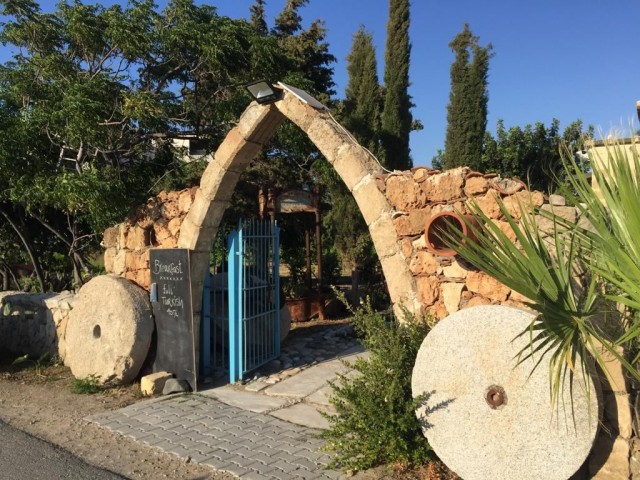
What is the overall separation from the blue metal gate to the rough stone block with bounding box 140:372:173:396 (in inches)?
29.3

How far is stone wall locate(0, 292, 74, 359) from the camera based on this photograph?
7.04 metres

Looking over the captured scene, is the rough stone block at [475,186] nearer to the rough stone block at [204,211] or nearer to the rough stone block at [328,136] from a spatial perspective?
the rough stone block at [328,136]

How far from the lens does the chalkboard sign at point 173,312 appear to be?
224 inches

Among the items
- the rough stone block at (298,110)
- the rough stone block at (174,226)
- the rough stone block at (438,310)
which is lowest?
the rough stone block at (438,310)

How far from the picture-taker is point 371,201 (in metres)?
4.26

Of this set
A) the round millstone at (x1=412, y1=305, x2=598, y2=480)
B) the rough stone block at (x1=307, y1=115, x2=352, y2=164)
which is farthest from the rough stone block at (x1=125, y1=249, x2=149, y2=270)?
the round millstone at (x1=412, y1=305, x2=598, y2=480)

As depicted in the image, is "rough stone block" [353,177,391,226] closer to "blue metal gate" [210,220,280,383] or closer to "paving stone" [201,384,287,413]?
"blue metal gate" [210,220,280,383]

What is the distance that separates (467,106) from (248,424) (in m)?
12.3

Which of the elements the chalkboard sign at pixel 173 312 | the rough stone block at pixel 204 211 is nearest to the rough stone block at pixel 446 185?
the rough stone block at pixel 204 211

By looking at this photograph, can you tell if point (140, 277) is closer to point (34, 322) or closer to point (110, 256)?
point (110, 256)

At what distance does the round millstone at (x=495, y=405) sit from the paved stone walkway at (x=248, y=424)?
36.5 inches

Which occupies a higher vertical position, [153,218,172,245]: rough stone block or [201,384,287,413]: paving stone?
[153,218,172,245]: rough stone block

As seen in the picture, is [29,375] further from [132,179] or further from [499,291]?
[499,291]

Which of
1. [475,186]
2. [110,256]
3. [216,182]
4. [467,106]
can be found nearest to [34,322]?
[110,256]
